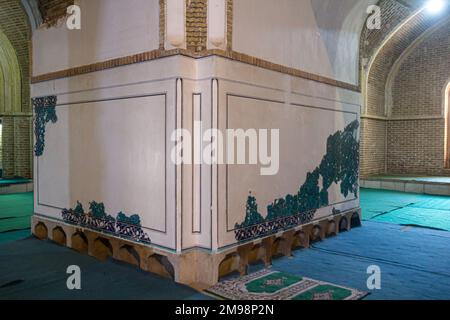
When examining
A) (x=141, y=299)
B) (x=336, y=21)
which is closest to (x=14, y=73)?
(x=336, y=21)

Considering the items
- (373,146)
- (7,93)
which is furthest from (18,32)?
(373,146)

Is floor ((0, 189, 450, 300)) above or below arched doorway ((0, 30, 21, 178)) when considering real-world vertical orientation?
below

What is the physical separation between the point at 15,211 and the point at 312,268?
5.21 meters

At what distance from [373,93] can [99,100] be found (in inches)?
358

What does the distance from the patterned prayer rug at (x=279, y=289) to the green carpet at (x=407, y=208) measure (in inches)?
121

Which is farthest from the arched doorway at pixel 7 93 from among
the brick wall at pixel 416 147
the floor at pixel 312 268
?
the brick wall at pixel 416 147

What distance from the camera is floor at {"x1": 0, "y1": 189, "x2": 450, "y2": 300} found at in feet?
10.5

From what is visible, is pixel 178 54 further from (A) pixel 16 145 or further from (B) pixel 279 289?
(A) pixel 16 145

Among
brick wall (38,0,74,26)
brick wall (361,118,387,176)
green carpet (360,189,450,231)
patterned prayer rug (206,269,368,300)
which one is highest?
brick wall (38,0,74,26)

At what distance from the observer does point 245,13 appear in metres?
3.70

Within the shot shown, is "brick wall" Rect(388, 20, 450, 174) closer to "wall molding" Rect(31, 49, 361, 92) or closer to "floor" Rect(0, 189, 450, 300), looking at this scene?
"floor" Rect(0, 189, 450, 300)

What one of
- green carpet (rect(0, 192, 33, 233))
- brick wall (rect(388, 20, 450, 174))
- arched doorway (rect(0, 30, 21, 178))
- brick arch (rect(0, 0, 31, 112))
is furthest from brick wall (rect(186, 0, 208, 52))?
brick wall (rect(388, 20, 450, 174))

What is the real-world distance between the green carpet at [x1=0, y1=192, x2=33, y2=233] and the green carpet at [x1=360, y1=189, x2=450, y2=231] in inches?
200

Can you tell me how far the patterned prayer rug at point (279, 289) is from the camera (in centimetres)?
310
